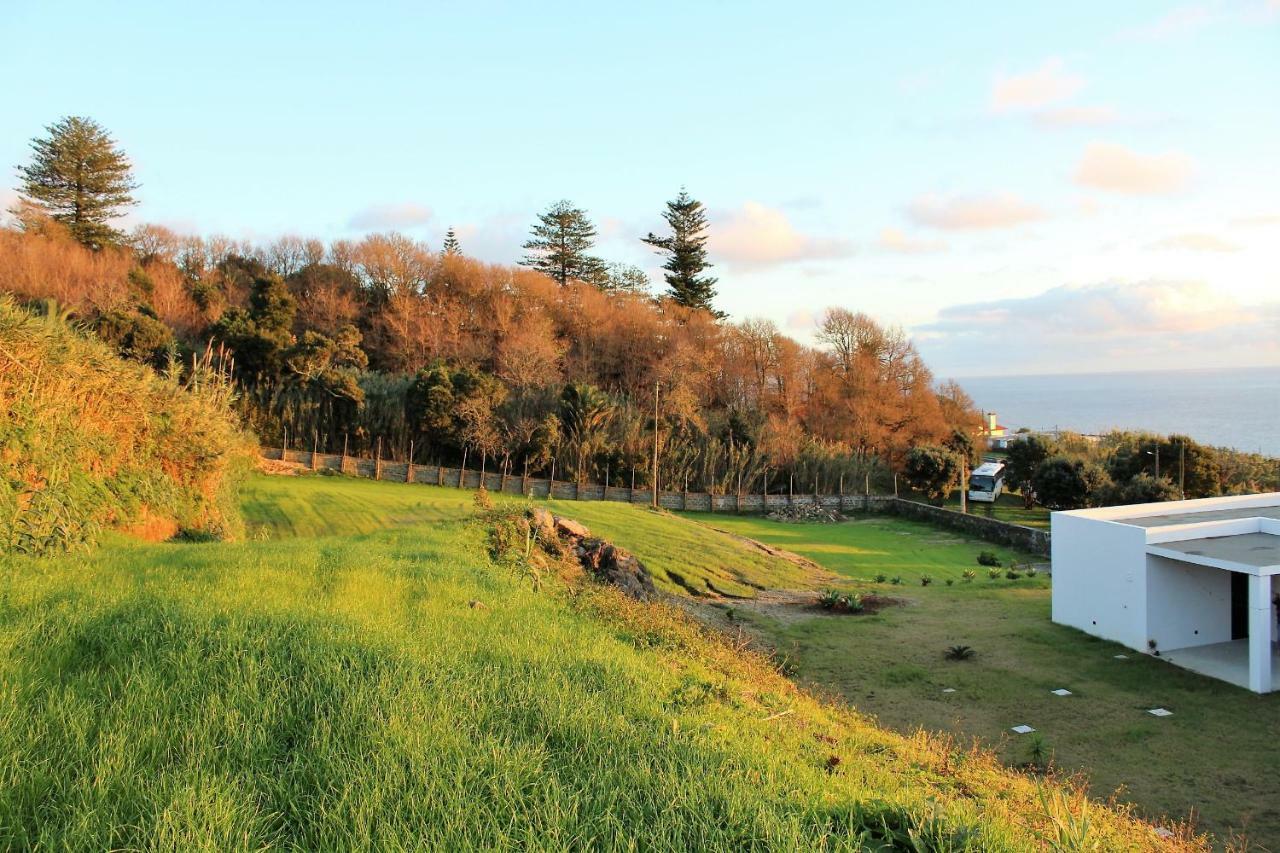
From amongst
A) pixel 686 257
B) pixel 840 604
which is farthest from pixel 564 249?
pixel 840 604

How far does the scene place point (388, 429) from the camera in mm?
33281

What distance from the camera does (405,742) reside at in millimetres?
3350

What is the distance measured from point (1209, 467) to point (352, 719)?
44009mm

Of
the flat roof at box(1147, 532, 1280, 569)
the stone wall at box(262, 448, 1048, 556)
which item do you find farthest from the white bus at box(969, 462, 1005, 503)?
the flat roof at box(1147, 532, 1280, 569)

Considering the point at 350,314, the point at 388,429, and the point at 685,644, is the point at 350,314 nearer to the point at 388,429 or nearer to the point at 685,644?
the point at 388,429

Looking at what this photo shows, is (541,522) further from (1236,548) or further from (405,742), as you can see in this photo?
(1236,548)

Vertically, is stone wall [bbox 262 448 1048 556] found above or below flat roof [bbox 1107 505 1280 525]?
below

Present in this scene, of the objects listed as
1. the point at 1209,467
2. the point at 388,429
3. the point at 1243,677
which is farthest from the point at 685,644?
the point at 1209,467

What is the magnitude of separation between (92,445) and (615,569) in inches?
316

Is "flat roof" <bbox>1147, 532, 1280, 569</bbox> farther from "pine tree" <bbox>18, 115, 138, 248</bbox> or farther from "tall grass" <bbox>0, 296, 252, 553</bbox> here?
"pine tree" <bbox>18, 115, 138, 248</bbox>

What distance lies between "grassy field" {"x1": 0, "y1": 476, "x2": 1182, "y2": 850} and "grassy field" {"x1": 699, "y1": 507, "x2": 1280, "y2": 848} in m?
3.38

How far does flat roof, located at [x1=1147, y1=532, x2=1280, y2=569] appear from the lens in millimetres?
A: 13127

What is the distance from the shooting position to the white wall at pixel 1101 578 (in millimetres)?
14742

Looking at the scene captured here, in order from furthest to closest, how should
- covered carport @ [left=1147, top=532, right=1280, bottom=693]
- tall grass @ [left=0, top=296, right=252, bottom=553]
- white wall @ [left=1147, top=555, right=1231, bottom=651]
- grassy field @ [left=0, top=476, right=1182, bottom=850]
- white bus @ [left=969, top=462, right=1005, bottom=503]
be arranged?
white bus @ [left=969, top=462, right=1005, bottom=503] < white wall @ [left=1147, top=555, right=1231, bottom=651] < covered carport @ [left=1147, top=532, right=1280, bottom=693] < tall grass @ [left=0, top=296, right=252, bottom=553] < grassy field @ [left=0, top=476, right=1182, bottom=850]
